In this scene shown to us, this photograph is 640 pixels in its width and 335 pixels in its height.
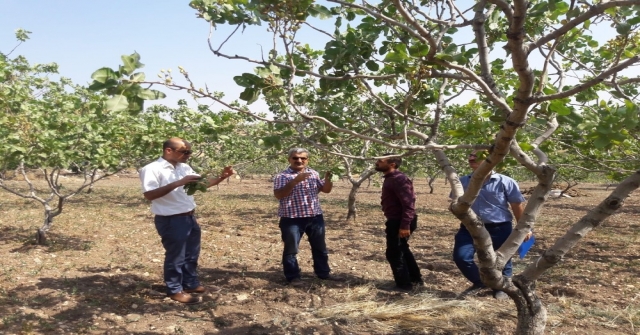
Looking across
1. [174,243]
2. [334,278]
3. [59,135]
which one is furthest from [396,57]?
[59,135]

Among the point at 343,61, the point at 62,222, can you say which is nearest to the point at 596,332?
the point at 343,61

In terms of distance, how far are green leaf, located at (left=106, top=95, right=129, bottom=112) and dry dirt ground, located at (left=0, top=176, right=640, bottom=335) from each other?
2.32 metres

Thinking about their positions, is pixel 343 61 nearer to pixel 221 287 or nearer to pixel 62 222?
pixel 221 287

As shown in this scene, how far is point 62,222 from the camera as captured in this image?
9547 millimetres

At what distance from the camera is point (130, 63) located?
1993 mm

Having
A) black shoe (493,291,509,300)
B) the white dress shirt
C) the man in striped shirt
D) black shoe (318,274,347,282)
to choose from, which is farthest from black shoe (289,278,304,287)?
black shoe (493,291,509,300)

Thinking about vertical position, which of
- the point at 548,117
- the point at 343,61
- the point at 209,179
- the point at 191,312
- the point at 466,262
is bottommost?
the point at 191,312

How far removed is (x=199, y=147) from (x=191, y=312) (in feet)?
7.12

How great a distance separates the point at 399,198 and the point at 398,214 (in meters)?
0.19

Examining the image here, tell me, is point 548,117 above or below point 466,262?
Result: above

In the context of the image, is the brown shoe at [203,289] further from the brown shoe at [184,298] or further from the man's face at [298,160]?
the man's face at [298,160]

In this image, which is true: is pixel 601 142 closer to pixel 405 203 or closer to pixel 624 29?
pixel 624 29

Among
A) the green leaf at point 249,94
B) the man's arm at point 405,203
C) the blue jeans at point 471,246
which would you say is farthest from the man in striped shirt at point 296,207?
the green leaf at point 249,94

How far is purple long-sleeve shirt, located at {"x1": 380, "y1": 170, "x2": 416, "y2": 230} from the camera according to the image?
4625 millimetres
